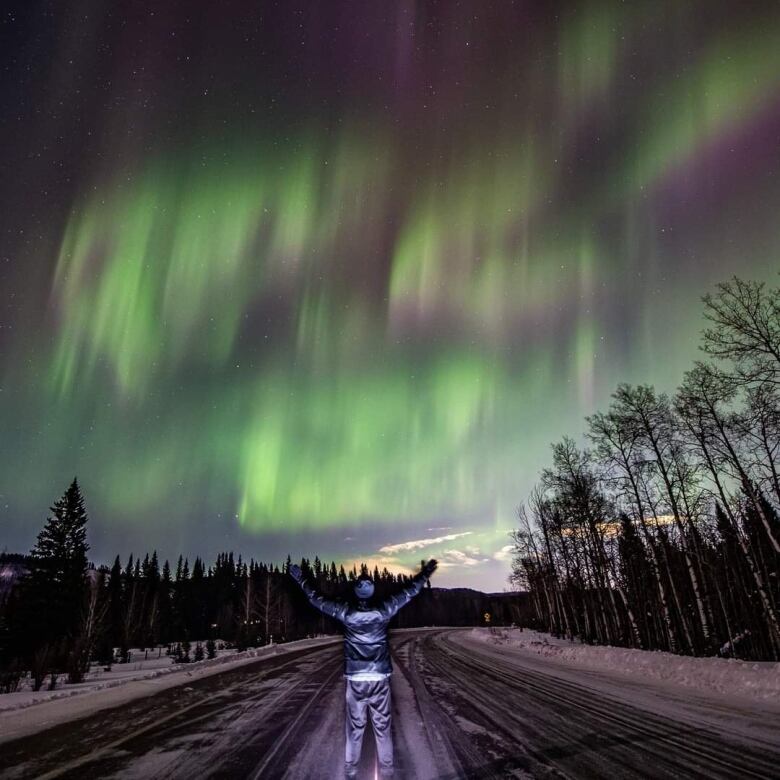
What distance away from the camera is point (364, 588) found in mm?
4742

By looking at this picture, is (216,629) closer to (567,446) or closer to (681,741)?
(567,446)

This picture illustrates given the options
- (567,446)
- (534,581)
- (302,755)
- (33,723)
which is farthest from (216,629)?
(302,755)

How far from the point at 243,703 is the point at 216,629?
82.0m

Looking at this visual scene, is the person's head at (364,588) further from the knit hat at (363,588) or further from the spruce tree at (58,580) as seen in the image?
the spruce tree at (58,580)

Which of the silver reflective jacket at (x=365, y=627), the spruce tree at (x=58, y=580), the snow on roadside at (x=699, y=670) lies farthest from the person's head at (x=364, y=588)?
the spruce tree at (x=58, y=580)

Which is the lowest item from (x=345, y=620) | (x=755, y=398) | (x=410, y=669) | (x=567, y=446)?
(x=410, y=669)

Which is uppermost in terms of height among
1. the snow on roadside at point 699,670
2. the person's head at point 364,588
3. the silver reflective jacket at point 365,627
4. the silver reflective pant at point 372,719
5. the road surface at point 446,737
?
the person's head at point 364,588

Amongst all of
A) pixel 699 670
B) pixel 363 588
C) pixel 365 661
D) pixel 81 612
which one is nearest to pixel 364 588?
pixel 363 588

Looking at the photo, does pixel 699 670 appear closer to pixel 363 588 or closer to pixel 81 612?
pixel 363 588

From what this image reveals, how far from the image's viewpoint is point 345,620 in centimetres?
457

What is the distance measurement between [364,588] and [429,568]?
761 mm

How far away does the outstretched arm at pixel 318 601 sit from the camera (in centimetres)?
458

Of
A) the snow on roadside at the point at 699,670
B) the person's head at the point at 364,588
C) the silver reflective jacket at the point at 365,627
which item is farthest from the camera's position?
the snow on roadside at the point at 699,670

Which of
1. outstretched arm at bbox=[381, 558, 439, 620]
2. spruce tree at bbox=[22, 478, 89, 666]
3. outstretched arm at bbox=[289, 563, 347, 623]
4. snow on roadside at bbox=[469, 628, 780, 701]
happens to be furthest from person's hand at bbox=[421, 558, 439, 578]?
spruce tree at bbox=[22, 478, 89, 666]
